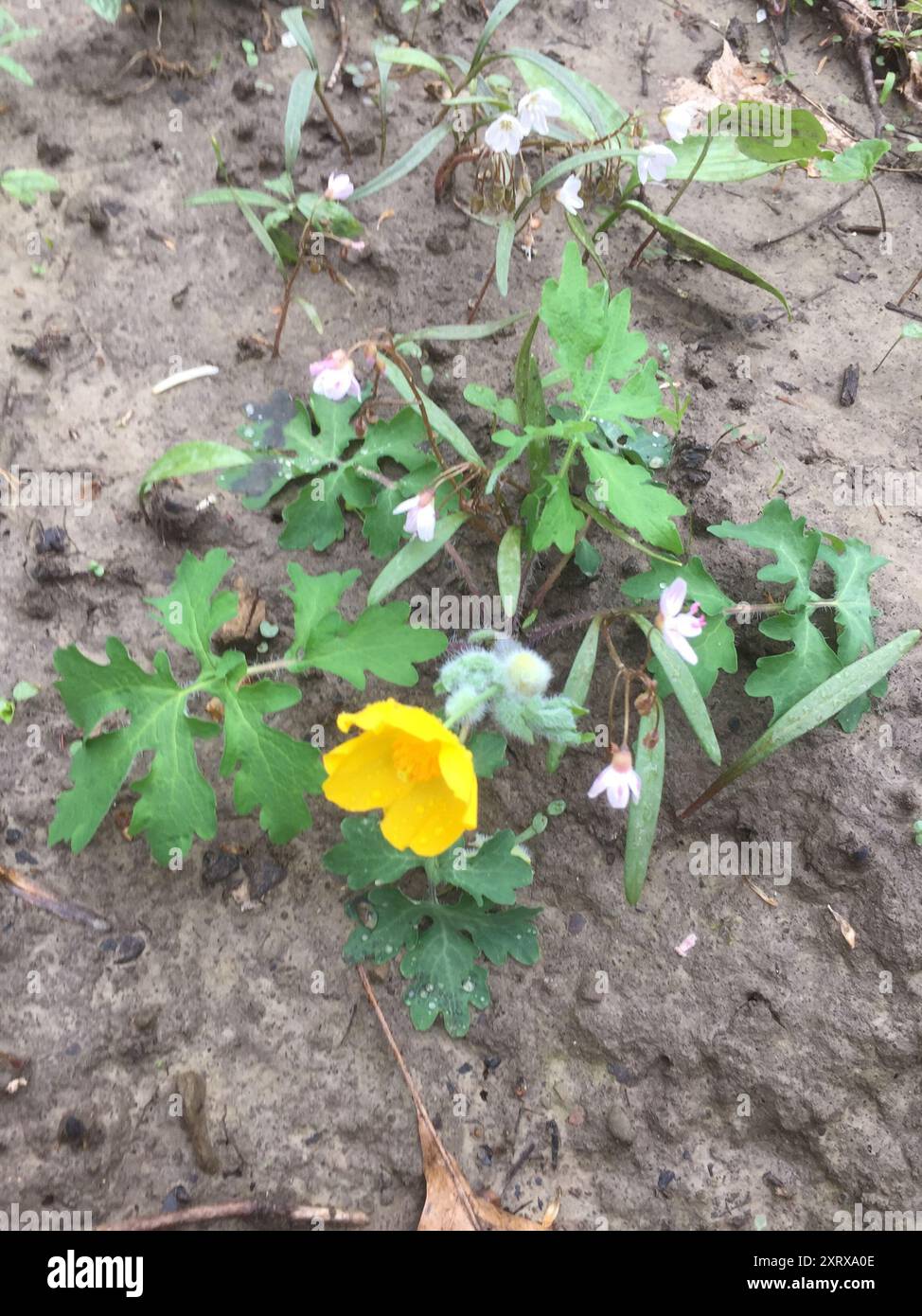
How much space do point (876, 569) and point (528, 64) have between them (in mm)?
2212

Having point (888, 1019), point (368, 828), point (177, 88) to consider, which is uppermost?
point (177, 88)

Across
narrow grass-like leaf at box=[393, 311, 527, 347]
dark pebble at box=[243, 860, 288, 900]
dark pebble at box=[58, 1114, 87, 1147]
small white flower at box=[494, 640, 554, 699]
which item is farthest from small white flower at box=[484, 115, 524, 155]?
dark pebble at box=[58, 1114, 87, 1147]

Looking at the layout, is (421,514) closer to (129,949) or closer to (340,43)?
(129,949)

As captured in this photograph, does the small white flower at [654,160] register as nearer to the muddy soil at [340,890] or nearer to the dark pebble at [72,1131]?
the muddy soil at [340,890]

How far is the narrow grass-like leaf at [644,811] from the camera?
2264mm

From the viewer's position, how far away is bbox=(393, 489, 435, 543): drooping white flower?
2213mm

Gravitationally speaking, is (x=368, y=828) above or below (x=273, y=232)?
below

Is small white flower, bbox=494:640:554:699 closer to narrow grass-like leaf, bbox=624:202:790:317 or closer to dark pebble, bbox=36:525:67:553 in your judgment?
dark pebble, bbox=36:525:67:553

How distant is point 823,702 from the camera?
7.53ft

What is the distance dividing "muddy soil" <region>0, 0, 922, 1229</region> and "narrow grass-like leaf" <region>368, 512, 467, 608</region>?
0.21m

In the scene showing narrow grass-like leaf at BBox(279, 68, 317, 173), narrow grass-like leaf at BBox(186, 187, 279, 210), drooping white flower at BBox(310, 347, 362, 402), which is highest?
narrow grass-like leaf at BBox(279, 68, 317, 173)

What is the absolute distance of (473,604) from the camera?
8.57ft
